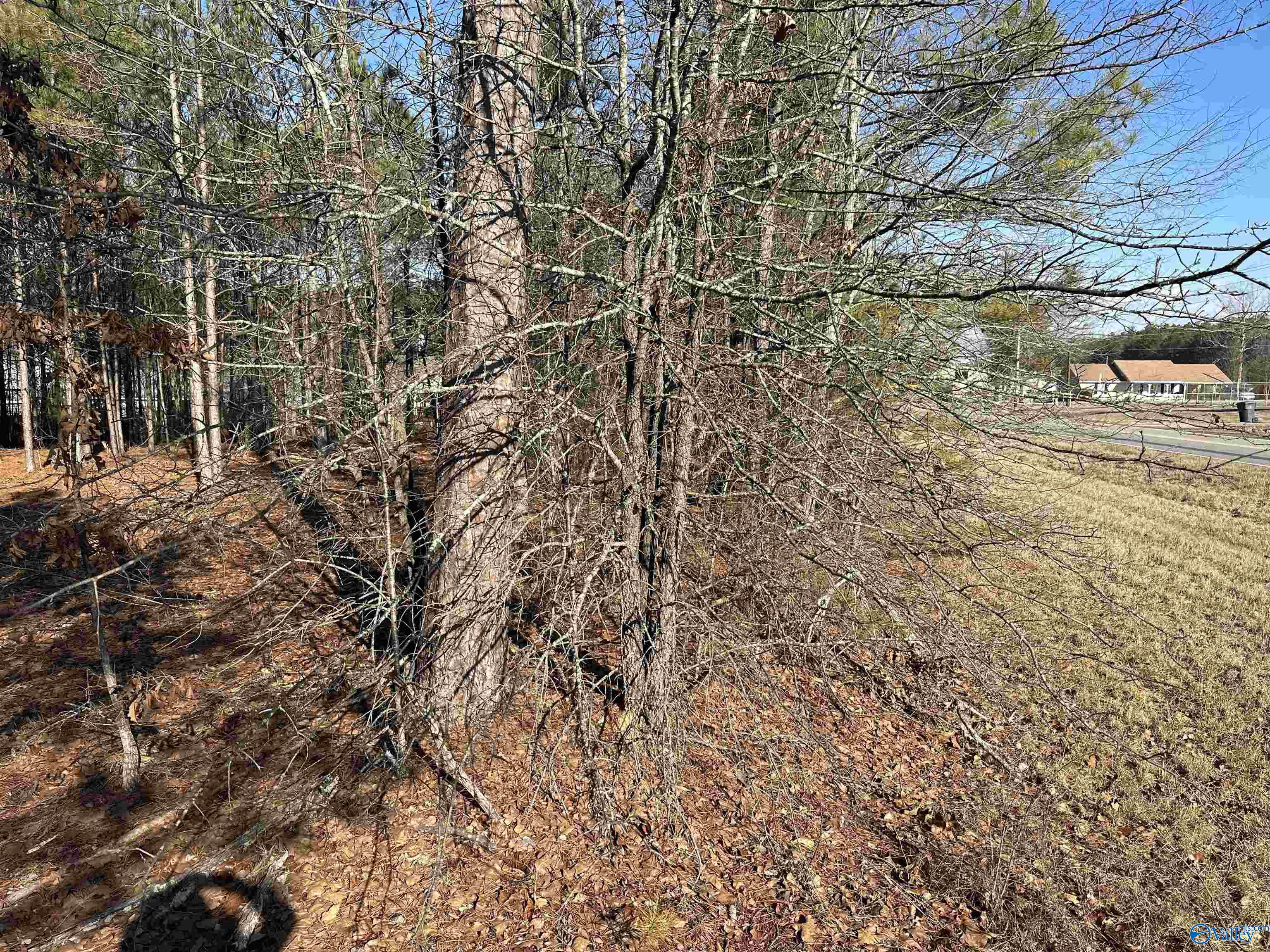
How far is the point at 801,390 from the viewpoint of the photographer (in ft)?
13.7

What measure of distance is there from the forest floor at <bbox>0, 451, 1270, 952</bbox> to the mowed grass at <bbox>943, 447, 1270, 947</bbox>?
2 centimetres

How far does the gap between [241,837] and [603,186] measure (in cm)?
481

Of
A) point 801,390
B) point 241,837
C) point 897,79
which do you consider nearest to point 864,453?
point 801,390

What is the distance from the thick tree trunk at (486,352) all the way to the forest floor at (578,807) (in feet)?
1.39

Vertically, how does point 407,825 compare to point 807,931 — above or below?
above

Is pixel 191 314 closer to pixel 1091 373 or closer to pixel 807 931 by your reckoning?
pixel 807 931

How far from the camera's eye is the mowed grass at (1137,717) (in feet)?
11.6

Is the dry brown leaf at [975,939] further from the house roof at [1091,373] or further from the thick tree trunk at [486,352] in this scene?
the house roof at [1091,373]

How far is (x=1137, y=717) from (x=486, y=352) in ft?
18.9

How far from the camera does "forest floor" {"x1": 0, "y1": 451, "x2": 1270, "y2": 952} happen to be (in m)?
3.01

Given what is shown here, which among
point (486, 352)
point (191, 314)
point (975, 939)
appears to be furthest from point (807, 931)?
point (191, 314)

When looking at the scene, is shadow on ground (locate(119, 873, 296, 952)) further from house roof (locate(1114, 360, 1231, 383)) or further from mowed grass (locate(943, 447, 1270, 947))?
house roof (locate(1114, 360, 1231, 383))

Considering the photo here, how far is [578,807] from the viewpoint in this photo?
372 centimetres

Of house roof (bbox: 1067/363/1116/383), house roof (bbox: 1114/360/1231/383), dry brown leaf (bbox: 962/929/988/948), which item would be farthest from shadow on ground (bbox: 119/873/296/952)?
house roof (bbox: 1114/360/1231/383)
